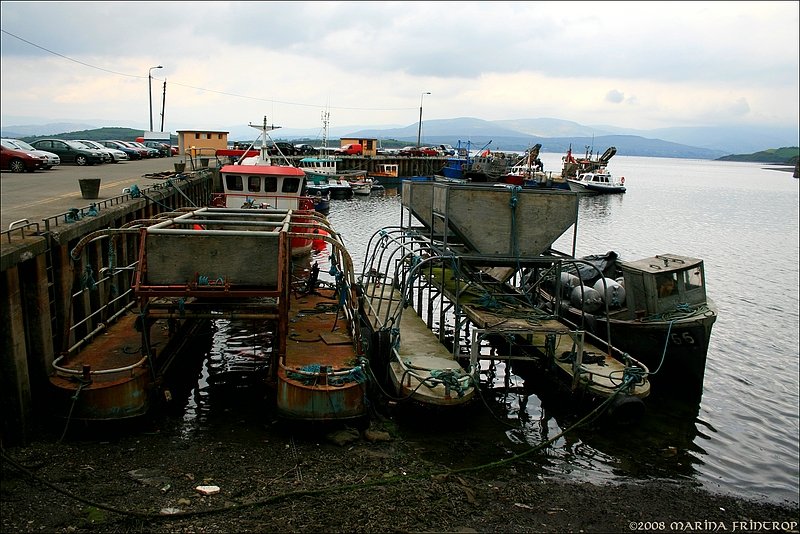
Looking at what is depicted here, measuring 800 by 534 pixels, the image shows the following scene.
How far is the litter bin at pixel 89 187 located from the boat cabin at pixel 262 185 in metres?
4.74

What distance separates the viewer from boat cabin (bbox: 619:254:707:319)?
46.1 ft

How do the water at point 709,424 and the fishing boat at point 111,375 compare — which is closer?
the fishing boat at point 111,375

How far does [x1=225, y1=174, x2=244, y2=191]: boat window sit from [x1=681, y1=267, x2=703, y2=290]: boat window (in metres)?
14.4

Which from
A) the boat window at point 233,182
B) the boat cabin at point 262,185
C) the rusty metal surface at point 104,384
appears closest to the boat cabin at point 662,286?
the rusty metal surface at point 104,384

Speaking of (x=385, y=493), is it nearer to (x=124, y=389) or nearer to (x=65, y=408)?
(x=124, y=389)

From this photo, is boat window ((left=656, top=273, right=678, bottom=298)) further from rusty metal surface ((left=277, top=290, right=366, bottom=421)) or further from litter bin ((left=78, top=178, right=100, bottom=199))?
litter bin ((left=78, top=178, right=100, bottom=199))

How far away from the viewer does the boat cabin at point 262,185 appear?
2089 cm

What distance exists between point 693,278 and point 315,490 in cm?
1062

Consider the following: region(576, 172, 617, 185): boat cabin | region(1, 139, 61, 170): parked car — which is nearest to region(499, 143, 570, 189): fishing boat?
region(576, 172, 617, 185): boat cabin

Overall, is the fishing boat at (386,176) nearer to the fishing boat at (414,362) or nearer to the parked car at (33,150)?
the parked car at (33,150)

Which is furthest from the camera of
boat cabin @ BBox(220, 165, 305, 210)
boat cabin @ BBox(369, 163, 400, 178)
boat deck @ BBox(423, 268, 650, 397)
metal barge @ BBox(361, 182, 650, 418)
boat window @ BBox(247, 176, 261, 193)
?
boat cabin @ BBox(369, 163, 400, 178)

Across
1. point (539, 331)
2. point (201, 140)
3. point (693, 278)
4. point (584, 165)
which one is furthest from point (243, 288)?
point (584, 165)

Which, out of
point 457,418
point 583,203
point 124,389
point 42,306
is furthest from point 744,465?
point 583,203

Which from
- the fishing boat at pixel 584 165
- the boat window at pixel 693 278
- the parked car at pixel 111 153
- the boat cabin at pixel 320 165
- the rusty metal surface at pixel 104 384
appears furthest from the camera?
the fishing boat at pixel 584 165
